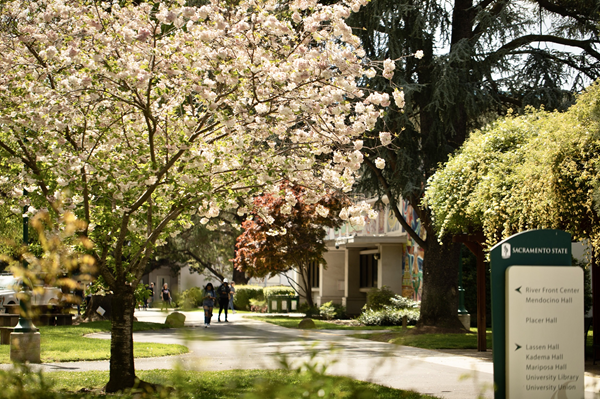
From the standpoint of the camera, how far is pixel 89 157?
29.7 ft

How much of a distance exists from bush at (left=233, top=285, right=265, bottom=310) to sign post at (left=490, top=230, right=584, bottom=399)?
1376 inches

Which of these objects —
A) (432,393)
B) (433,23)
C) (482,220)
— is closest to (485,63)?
(433,23)

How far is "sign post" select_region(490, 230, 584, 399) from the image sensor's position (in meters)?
5.82

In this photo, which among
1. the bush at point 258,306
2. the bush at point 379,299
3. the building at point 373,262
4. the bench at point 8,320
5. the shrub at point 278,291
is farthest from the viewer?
the shrub at point 278,291

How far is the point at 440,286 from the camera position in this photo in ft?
64.5

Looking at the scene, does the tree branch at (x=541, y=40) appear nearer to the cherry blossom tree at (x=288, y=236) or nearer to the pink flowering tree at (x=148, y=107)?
the cherry blossom tree at (x=288, y=236)

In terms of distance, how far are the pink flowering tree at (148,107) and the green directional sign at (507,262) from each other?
3508 millimetres

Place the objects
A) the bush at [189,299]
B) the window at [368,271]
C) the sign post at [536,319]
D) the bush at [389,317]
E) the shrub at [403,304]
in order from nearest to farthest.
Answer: the bush at [189,299] → the sign post at [536,319] → the bush at [389,317] → the shrub at [403,304] → the window at [368,271]

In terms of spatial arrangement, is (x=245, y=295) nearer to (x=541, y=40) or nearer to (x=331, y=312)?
(x=331, y=312)

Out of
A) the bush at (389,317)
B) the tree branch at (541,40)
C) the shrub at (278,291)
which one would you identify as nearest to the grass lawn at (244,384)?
the tree branch at (541,40)

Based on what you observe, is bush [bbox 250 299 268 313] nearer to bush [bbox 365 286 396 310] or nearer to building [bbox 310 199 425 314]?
building [bbox 310 199 425 314]

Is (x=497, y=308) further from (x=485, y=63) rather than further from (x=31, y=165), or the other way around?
(x=485, y=63)

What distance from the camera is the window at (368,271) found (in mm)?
30695

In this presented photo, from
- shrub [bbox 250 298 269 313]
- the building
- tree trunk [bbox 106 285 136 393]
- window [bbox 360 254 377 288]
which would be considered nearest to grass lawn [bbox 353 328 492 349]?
the building
